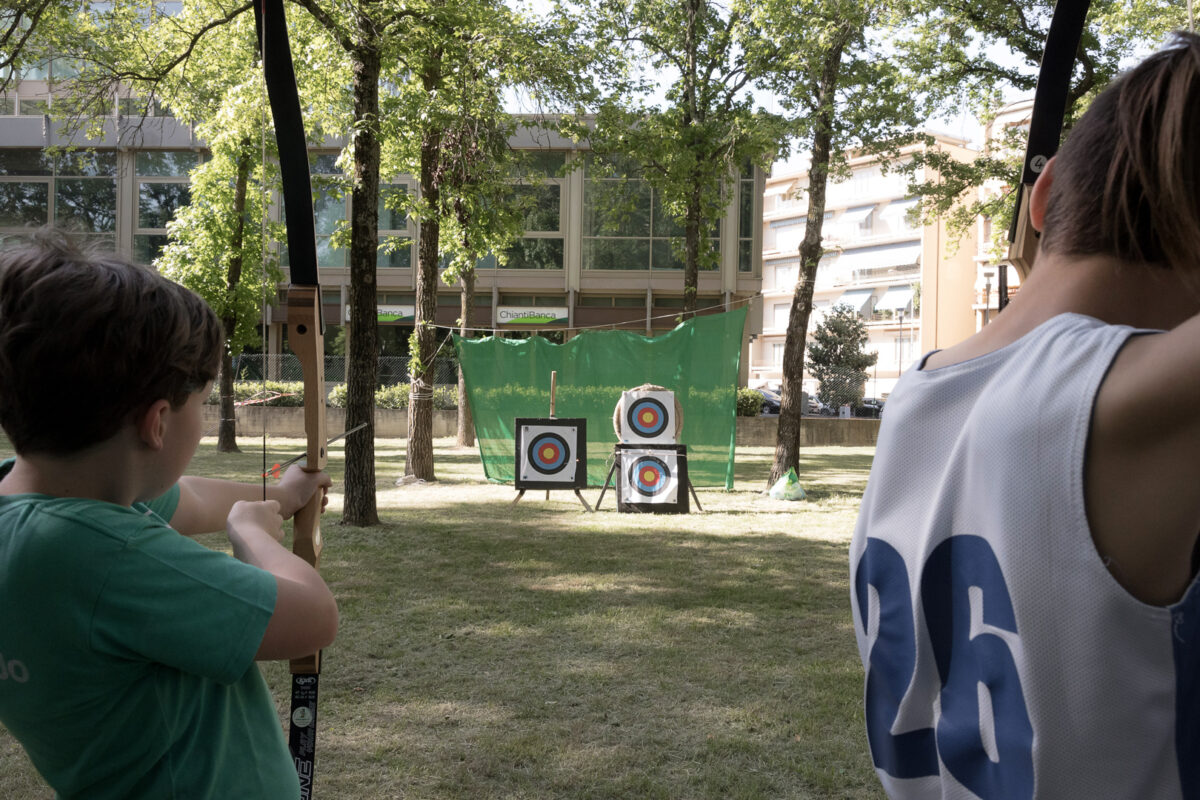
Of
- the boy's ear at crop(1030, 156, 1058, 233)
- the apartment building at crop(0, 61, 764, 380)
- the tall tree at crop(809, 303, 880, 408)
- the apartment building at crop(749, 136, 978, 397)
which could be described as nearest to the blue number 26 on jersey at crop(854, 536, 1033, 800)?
the boy's ear at crop(1030, 156, 1058, 233)

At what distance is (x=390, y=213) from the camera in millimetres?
22938

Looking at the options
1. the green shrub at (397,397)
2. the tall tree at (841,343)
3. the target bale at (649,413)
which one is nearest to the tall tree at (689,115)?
the target bale at (649,413)

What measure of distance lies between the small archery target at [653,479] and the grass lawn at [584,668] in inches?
44.5

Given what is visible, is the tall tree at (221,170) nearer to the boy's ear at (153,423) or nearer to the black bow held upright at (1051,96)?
the boy's ear at (153,423)

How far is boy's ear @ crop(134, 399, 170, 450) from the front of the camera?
1.04 metres

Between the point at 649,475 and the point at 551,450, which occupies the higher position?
the point at 551,450

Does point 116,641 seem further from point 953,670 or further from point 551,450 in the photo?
point 551,450

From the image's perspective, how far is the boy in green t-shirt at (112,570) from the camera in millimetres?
977

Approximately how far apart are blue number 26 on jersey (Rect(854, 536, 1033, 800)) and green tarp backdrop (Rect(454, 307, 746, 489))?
1008cm

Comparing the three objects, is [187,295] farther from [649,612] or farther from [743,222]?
[743,222]

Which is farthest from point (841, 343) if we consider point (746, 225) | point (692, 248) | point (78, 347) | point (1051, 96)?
point (78, 347)

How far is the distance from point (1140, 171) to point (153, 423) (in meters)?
0.96

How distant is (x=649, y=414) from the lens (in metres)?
10.4

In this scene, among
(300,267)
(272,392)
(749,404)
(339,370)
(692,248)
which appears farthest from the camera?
(339,370)
